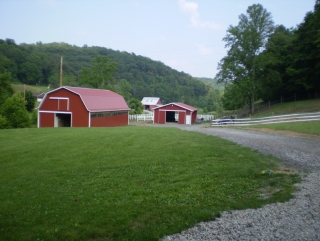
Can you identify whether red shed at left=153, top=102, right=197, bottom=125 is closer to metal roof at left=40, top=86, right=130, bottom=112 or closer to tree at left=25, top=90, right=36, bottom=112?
metal roof at left=40, top=86, right=130, bottom=112

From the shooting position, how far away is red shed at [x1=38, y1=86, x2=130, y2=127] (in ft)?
115

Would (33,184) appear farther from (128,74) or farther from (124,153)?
(128,74)

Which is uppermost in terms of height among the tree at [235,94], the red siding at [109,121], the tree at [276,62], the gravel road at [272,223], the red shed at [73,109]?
the tree at [276,62]

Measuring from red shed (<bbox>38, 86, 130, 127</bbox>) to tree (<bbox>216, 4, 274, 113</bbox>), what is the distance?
724 inches

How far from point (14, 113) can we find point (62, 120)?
540 centimetres

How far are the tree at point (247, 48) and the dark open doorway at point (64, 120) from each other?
72.3ft

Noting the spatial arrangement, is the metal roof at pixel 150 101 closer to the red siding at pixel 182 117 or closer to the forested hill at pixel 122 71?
the forested hill at pixel 122 71

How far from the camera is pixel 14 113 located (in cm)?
3497

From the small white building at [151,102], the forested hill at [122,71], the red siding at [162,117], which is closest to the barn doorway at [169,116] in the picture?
the red siding at [162,117]

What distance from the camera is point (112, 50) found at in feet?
352

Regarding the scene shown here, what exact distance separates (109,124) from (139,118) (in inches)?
612

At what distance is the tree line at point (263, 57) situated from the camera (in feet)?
141

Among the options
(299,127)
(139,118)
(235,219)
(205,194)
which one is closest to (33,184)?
(205,194)

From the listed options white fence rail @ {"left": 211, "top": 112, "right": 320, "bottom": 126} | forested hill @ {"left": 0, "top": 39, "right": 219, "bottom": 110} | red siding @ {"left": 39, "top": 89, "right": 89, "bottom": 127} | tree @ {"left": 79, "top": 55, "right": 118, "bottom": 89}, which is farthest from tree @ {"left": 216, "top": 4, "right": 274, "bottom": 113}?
forested hill @ {"left": 0, "top": 39, "right": 219, "bottom": 110}
